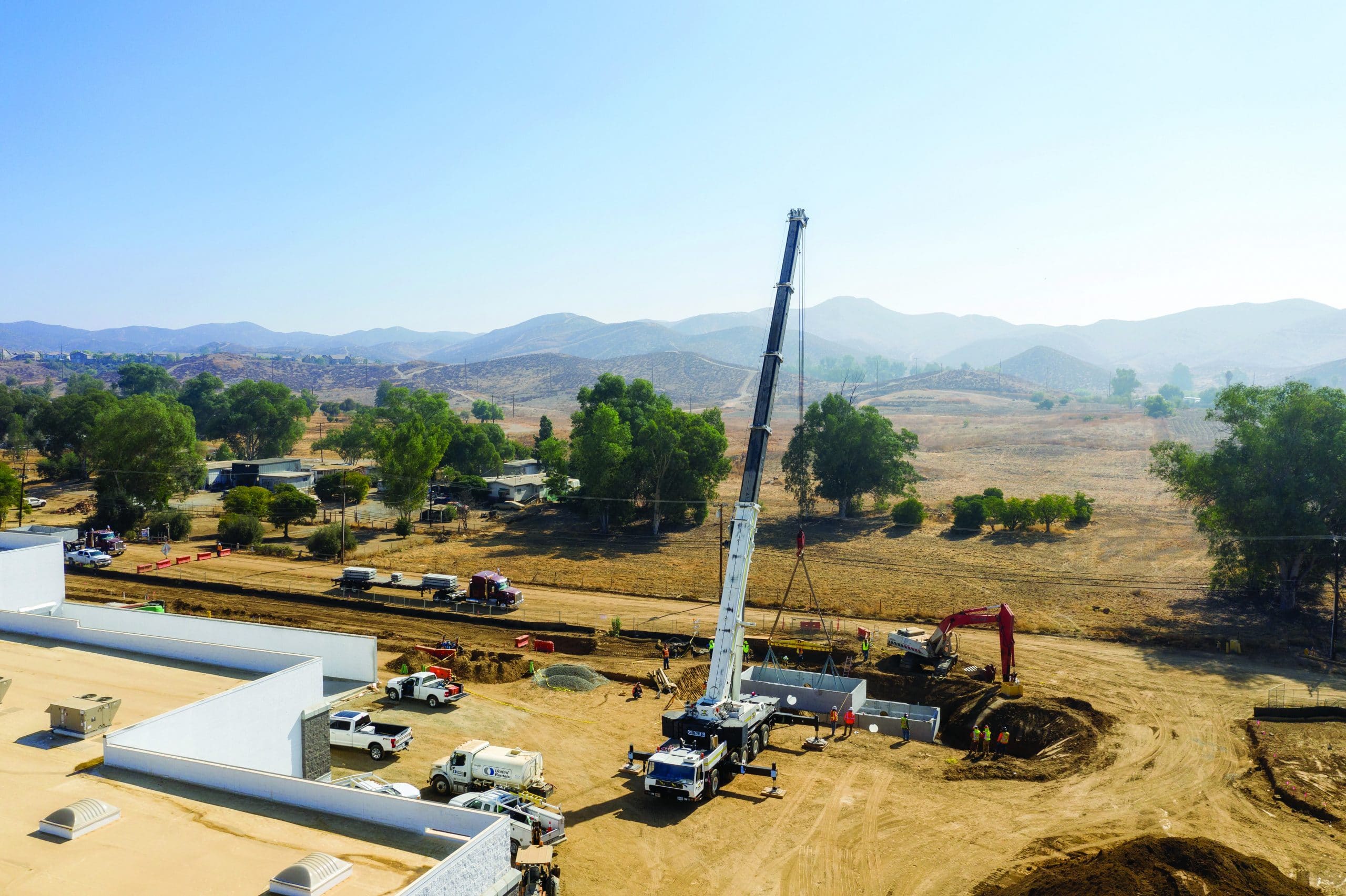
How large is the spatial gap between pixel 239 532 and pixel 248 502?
6771 mm

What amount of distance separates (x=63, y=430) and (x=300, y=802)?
4117 inches

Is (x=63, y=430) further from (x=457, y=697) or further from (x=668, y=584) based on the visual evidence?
(x=457, y=697)

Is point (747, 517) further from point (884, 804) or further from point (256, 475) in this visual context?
point (256, 475)

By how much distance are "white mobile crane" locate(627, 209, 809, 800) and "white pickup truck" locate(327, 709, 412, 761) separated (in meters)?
7.52

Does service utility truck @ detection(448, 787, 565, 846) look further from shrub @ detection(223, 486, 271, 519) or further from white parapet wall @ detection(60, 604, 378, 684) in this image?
shrub @ detection(223, 486, 271, 519)

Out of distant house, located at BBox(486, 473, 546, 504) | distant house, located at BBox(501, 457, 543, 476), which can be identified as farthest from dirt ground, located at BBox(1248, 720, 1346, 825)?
distant house, located at BBox(501, 457, 543, 476)

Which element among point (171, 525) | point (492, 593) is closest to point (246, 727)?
point (492, 593)

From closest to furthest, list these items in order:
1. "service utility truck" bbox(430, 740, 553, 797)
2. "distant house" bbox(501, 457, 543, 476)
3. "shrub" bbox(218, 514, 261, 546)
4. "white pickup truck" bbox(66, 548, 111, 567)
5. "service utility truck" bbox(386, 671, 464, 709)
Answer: "service utility truck" bbox(430, 740, 553, 797) → "service utility truck" bbox(386, 671, 464, 709) → "white pickup truck" bbox(66, 548, 111, 567) → "shrub" bbox(218, 514, 261, 546) → "distant house" bbox(501, 457, 543, 476)

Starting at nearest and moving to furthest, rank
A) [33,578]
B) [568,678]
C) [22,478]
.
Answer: [33,578], [568,678], [22,478]

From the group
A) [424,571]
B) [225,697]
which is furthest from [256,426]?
[225,697]

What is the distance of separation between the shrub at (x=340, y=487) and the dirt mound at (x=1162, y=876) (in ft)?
220

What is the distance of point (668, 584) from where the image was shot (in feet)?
176

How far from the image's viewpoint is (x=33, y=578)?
30969 mm

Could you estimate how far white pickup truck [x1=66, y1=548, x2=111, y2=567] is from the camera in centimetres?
5366
